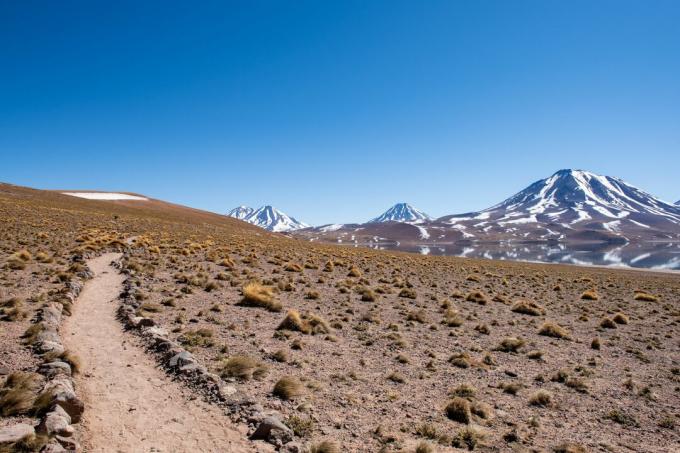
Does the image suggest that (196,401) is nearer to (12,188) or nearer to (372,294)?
(372,294)

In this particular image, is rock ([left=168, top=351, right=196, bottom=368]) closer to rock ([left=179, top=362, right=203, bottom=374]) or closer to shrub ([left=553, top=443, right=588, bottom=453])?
rock ([left=179, top=362, right=203, bottom=374])

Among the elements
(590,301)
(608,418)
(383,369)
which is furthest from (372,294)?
(590,301)

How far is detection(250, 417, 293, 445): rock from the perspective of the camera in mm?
6398

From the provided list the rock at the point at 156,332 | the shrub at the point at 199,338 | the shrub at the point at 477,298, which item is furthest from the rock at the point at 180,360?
the shrub at the point at 477,298

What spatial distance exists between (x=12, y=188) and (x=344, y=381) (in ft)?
325

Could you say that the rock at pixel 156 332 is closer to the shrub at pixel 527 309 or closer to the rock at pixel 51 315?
the rock at pixel 51 315

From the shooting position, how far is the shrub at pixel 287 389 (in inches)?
330

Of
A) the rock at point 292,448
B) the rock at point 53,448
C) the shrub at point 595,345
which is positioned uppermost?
the shrub at point 595,345

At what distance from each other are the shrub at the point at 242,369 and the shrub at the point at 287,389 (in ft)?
2.98

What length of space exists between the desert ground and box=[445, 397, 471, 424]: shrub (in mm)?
34

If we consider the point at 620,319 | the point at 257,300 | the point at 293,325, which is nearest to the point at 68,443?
the point at 293,325

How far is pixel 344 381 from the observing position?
31.4 ft

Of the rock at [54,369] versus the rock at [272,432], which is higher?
the rock at [54,369]

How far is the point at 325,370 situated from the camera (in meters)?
10.2
